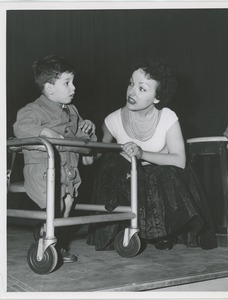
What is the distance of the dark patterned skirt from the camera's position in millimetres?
1423

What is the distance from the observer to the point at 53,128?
1.39 metres

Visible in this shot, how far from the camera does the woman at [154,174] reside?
56.2 inches

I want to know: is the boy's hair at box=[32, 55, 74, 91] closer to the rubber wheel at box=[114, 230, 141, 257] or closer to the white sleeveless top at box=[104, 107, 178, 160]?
the white sleeveless top at box=[104, 107, 178, 160]

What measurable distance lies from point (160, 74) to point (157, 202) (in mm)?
513

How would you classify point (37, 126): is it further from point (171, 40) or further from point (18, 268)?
point (171, 40)

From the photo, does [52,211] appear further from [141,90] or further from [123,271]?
[141,90]

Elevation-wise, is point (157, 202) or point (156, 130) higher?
point (156, 130)

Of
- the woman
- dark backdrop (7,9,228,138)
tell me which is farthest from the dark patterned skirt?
dark backdrop (7,9,228,138)

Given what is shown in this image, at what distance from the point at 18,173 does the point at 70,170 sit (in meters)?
1.15

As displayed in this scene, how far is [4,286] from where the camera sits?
3.35 feet

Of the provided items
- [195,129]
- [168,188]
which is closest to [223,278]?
[168,188]

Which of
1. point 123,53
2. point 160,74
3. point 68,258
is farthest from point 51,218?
point 123,53

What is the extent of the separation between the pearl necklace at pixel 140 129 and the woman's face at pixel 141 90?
7 centimetres

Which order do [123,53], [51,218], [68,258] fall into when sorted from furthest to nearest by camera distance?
1. [123,53]
2. [68,258]
3. [51,218]
